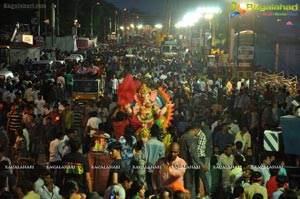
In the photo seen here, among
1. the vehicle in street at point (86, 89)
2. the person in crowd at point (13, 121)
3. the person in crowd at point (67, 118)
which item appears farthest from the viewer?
the vehicle in street at point (86, 89)

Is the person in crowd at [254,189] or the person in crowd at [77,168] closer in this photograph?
the person in crowd at [254,189]

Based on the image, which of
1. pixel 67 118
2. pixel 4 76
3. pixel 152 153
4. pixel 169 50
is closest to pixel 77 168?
pixel 152 153

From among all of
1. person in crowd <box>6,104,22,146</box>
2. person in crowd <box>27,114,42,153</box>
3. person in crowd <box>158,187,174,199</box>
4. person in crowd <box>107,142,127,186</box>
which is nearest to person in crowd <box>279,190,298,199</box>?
person in crowd <box>158,187,174,199</box>

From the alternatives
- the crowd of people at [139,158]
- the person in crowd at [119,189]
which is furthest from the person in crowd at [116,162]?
the person in crowd at [119,189]

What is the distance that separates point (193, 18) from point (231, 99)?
3898 centimetres

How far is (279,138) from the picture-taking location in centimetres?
1041

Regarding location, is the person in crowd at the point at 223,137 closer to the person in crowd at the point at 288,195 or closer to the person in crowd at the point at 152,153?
the person in crowd at the point at 152,153

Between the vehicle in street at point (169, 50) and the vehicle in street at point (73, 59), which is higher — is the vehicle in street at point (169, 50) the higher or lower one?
the higher one

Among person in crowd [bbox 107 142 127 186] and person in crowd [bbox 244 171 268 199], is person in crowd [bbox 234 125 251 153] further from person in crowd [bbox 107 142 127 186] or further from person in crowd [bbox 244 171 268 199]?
person in crowd [bbox 107 142 127 186]

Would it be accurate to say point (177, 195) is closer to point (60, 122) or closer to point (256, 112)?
point (60, 122)

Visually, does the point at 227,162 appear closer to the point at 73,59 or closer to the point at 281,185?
the point at 281,185

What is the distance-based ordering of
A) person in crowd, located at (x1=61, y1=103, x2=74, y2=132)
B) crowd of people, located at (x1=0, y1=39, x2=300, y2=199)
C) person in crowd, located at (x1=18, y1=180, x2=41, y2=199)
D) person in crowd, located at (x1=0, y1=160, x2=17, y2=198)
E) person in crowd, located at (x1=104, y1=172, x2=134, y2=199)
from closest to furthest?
person in crowd, located at (x1=104, y1=172, x2=134, y2=199)
person in crowd, located at (x1=18, y1=180, x2=41, y2=199)
crowd of people, located at (x1=0, y1=39, x2=300, y2=199)
person in crowd, located at (x1=0, y1=160, x2=17, y2=198)
person in crowd, located at (x1=61, y1=103, x2=74, y2=132)

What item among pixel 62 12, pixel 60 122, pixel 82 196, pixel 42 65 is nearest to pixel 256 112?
pixel 60 122

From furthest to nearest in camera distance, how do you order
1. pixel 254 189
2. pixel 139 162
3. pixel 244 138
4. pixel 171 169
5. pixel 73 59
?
pixel 73 59
pixel 244 138
pixel 139 162
pixel 171 169
pixel 254 189
